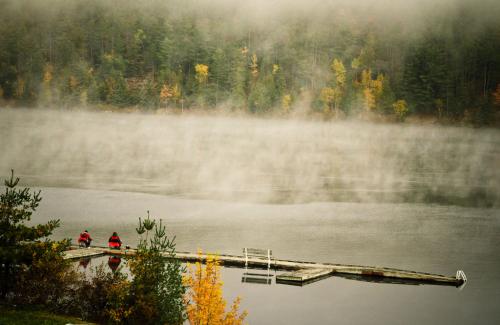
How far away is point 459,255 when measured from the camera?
165ft

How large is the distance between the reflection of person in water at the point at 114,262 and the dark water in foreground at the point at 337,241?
6.18 meters

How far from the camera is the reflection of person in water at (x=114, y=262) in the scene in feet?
117

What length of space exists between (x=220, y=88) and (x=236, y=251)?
154 meters

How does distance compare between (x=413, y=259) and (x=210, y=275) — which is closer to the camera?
(x=210, y=275)

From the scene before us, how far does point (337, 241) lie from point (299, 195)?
33.2 m

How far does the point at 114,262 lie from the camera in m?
36.9

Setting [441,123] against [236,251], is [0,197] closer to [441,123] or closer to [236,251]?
[236,251]

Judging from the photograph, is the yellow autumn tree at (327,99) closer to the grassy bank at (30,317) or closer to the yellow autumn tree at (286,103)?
the yellow autumn tree at (286,103)

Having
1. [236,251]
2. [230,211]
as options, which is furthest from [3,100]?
[236,251]

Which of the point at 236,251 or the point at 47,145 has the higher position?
the point at 47,145

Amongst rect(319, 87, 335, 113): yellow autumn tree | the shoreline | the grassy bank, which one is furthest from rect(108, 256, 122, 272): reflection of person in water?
Result: rect(319, 87, 335, 113): yellow autumn tree

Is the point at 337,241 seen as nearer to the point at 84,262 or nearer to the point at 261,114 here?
A: the point at 84,262

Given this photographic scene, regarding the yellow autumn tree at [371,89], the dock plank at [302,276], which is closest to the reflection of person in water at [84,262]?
the dock plank at [302,276]

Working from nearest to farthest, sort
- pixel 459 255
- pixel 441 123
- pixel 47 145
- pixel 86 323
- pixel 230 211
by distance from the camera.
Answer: pixel 86 323
pixel 459 255
pixel 230 211
pixel 47 145
pixel 441 123
